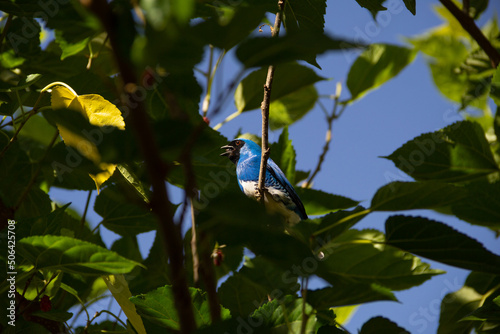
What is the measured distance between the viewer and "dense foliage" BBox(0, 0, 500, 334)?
2.24ft

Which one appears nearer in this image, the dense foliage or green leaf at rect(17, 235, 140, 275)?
the dense foliage

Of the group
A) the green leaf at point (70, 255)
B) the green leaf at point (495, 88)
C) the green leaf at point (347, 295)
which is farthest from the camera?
the green leaf at point (495, 88)

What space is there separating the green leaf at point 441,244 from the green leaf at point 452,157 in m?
0.68

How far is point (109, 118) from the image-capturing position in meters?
1.61

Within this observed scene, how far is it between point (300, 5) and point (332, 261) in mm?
1119

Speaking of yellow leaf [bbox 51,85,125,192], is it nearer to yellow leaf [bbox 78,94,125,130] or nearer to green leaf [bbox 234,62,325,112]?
yellow leaf [bbox 78,94,125,130]

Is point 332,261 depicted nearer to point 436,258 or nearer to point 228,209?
point 436,258

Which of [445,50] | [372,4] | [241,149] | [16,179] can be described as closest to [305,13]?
[372,4]

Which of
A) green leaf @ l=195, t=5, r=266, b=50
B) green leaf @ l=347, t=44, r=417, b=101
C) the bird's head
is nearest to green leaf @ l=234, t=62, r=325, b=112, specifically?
green leaf @ l=347, t=44, r=417, b=101

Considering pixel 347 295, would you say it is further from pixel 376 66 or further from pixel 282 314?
pixel 376 66

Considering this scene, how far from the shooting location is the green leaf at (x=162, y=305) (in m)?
1.56

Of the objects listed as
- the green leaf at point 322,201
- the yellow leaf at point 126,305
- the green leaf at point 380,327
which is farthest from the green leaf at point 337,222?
the yellow leaf at point 126,305

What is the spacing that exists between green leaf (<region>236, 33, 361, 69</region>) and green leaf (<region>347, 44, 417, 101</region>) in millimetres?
2723

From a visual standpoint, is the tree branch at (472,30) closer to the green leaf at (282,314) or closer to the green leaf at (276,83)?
the green leaf at (276,83)
